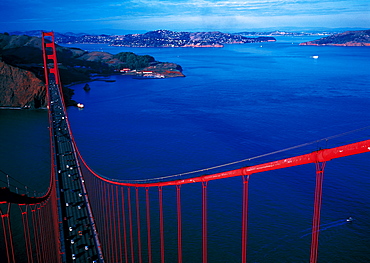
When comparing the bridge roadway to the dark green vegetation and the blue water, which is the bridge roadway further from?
the dark green vegetation

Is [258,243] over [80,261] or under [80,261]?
under

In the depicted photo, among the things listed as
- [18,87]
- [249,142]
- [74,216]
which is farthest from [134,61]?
[74,216]

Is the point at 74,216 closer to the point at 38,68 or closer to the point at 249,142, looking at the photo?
the point at 249,142

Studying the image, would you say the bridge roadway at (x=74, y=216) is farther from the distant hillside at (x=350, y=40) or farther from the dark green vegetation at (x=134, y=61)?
the distant hillside at (x=350, y=40)

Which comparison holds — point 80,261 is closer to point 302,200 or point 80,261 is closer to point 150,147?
point 302,200

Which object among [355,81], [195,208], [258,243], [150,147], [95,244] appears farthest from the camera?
[355,81]

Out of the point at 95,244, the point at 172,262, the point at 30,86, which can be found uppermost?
the point at 30,86

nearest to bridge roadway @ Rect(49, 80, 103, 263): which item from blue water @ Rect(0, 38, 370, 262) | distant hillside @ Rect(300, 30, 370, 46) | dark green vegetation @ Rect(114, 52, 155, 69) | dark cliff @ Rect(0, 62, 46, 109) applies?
blue water @ Rect(0, 38, 370, 262)

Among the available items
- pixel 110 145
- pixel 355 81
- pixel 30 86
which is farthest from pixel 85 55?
pixel 110 145
